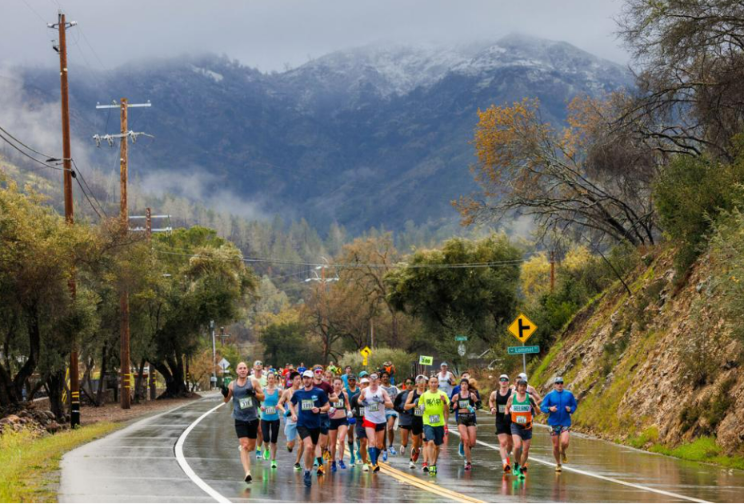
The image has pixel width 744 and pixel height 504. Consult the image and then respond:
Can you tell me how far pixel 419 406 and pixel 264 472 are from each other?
3388mm

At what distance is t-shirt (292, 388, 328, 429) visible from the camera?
17797 mm

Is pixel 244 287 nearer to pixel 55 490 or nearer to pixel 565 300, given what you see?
pixel 565 300

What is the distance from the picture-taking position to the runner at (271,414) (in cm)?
1936

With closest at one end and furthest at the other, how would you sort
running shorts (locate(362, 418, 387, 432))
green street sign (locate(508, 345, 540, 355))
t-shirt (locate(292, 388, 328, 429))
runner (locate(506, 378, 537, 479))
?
1. t-shirt (locate(292, 388, 328, 429))
2. runner (locate(506, 378, 537, 479))
3. running shorts (locate(362, 418, 387, 432))
4. green street sign (locate(508, 345, 540, 355))

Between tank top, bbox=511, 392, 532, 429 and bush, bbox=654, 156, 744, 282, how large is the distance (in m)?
10.0

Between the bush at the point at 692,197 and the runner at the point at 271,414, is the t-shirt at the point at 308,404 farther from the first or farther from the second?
the bush at the point at 692,197

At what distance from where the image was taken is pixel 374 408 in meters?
19.4

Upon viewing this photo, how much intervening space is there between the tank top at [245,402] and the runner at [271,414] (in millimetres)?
A: 1603

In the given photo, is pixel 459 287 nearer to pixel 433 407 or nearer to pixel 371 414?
pixel 433 407

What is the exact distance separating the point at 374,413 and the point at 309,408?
195 centimetres

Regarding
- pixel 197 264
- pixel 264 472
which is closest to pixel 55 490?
pixel 264 472

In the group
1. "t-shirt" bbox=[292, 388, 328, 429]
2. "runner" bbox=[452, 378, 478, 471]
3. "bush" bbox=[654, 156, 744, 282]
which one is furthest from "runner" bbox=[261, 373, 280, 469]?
"bush" bbox=[654, 156, 744, 282]

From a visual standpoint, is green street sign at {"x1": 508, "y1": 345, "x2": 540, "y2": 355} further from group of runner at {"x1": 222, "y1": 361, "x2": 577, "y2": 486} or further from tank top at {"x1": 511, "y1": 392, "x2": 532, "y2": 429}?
tank top at {"x1": 511, "y1": 392, "x2": 532, "y2": 429}

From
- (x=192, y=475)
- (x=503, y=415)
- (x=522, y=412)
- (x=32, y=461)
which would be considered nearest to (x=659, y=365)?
(x=503, y=415)
